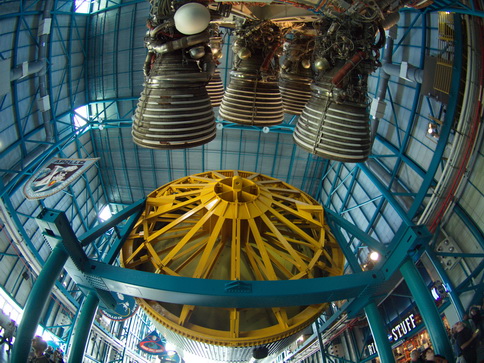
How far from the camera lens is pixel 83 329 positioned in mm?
6164

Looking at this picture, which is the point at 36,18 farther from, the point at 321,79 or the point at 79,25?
the point at 321,79

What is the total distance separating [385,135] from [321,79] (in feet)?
32.5

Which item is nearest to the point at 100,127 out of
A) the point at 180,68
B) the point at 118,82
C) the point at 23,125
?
the point at 118,82

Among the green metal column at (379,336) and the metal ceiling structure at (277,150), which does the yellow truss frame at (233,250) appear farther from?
the green metal column at (379,336)

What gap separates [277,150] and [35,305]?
16.8 meters

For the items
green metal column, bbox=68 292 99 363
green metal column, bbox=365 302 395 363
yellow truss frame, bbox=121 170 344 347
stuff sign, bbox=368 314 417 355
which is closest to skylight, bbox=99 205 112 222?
yellow truss frame, bbox=121 170 344 347

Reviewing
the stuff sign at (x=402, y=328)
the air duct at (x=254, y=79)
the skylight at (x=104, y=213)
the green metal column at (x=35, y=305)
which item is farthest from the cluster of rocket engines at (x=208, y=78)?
the skylight at (x=104, y=213)

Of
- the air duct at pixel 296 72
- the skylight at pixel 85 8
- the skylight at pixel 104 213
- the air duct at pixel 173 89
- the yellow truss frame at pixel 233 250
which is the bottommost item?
the yellow truss frame at pixel 233 250

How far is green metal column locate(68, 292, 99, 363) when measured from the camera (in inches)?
239

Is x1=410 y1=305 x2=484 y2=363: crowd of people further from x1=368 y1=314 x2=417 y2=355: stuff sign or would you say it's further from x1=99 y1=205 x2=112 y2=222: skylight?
x1=99 y1=205 x2=112 y2=222: skylight

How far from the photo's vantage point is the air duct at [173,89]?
5.72 metres

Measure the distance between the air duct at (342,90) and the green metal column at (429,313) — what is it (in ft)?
7.01

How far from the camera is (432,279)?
38.6 ft

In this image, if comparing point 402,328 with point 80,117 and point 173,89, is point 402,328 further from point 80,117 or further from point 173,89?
point 80,117
